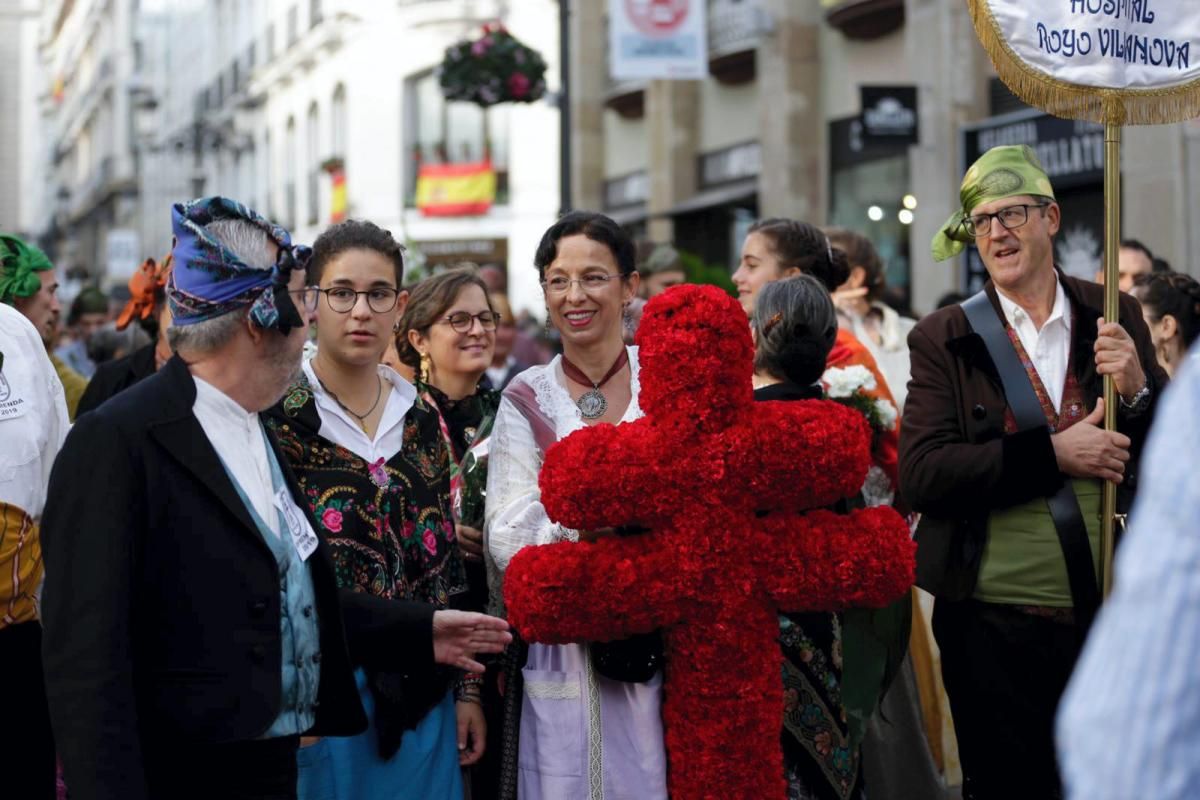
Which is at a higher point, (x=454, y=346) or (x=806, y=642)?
(x=454, y=346)

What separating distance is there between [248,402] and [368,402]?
1014 millimetres

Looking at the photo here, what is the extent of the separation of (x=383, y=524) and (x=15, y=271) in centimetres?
243

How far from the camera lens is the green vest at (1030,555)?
14.3ft

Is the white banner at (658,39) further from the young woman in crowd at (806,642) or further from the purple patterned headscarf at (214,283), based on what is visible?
the purple patterned headscarf at (214,283)

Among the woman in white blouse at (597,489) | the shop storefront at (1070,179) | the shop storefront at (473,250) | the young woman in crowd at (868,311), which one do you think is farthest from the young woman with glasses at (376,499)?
the shop storefront at (473,250)

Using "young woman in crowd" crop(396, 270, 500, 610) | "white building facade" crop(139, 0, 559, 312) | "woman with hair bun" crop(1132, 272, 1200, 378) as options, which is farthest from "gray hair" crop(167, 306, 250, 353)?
"white building facade" crop(139, 0, 559, 312)

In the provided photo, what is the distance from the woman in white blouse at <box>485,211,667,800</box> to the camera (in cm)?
390

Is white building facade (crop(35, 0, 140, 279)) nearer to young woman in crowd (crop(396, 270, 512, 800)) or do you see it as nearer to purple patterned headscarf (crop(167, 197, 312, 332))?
young woman in crowd (crop(396, 270, 512, 800))

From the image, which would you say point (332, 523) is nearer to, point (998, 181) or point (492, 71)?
point (998, 181)

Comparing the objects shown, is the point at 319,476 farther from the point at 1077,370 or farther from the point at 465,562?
the point at 1077,370

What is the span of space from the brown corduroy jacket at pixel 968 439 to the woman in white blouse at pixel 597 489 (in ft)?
2.90

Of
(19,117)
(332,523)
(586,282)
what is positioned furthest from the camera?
(19,117)

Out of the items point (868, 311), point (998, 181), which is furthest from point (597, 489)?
point (868, 311)

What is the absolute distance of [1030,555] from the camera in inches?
173
